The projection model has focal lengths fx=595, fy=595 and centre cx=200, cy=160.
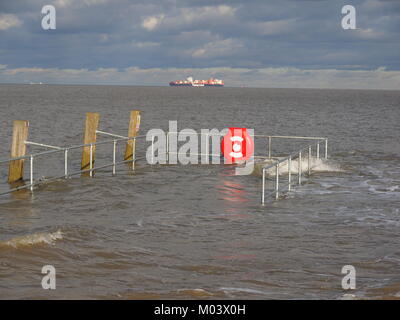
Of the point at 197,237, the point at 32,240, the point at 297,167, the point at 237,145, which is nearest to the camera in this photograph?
the point at 32,240

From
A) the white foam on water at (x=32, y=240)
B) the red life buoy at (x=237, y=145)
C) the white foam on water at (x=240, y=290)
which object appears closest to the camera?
the white foam on water at (x=240, y=290)

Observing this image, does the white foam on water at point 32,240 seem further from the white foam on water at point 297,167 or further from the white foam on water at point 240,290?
the white foam on water at point 297,167


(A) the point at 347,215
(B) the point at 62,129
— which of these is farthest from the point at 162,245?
(B) the point at 62,129

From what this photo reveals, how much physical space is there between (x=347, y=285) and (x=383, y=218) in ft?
17.9

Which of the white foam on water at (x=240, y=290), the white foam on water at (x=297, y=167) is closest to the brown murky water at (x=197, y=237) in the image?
the white foam on water at (x=240, y=290)

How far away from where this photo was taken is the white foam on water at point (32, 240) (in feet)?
35.6

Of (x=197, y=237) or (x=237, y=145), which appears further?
(x=237, y=145)

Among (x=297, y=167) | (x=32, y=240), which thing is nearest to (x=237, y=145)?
(x=297, y=167)

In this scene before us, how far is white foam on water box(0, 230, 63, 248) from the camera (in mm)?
10852

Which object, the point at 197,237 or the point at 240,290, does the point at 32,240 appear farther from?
the point at 240,290

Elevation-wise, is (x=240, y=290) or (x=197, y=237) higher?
(x=197, y=237)

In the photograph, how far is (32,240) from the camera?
36.2ft

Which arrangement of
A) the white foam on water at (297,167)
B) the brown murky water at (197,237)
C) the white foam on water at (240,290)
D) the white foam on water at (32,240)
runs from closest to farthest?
the white foam on water at (240,290), the brown murky water at (197,237), the white foam on water at (32,240), the white foam on water at (297,167)
